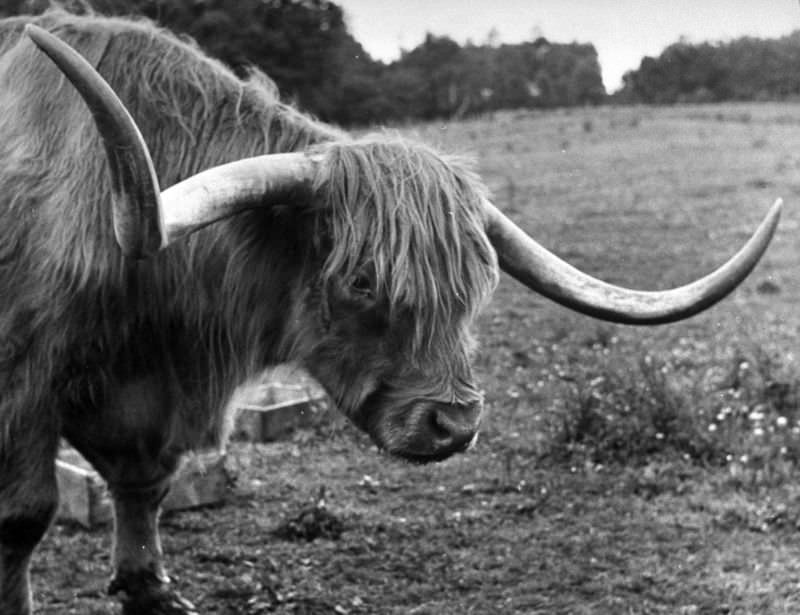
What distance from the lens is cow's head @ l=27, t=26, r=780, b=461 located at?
11.6ft

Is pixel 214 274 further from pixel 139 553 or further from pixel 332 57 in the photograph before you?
pixel 332 57

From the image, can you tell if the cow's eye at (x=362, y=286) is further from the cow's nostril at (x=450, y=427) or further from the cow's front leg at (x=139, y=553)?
the cow's front leg at (x=139, y=553)

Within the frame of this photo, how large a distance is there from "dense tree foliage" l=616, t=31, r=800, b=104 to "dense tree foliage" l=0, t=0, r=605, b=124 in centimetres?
62

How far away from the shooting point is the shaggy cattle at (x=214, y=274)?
Answer: 11.8 ft

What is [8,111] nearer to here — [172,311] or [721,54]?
[172,311]

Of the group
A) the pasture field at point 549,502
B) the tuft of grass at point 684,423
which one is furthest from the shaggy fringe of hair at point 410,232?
the tuft of grass at point 684,423

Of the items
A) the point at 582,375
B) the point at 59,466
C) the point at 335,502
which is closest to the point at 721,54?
the point at 582,375

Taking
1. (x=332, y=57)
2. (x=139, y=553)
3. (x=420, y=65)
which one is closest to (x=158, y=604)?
(x=139, y=553)

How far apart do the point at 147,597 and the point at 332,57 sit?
3388mm

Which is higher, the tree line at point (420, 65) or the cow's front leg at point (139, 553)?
the tree line at point (420, 65)

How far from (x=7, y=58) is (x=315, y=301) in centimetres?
142

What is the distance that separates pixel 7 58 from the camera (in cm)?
424

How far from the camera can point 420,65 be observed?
8.77 metres

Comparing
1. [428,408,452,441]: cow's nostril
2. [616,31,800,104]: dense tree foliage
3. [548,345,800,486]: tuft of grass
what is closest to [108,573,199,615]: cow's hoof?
[428,408,452,441]: cow's nostril
